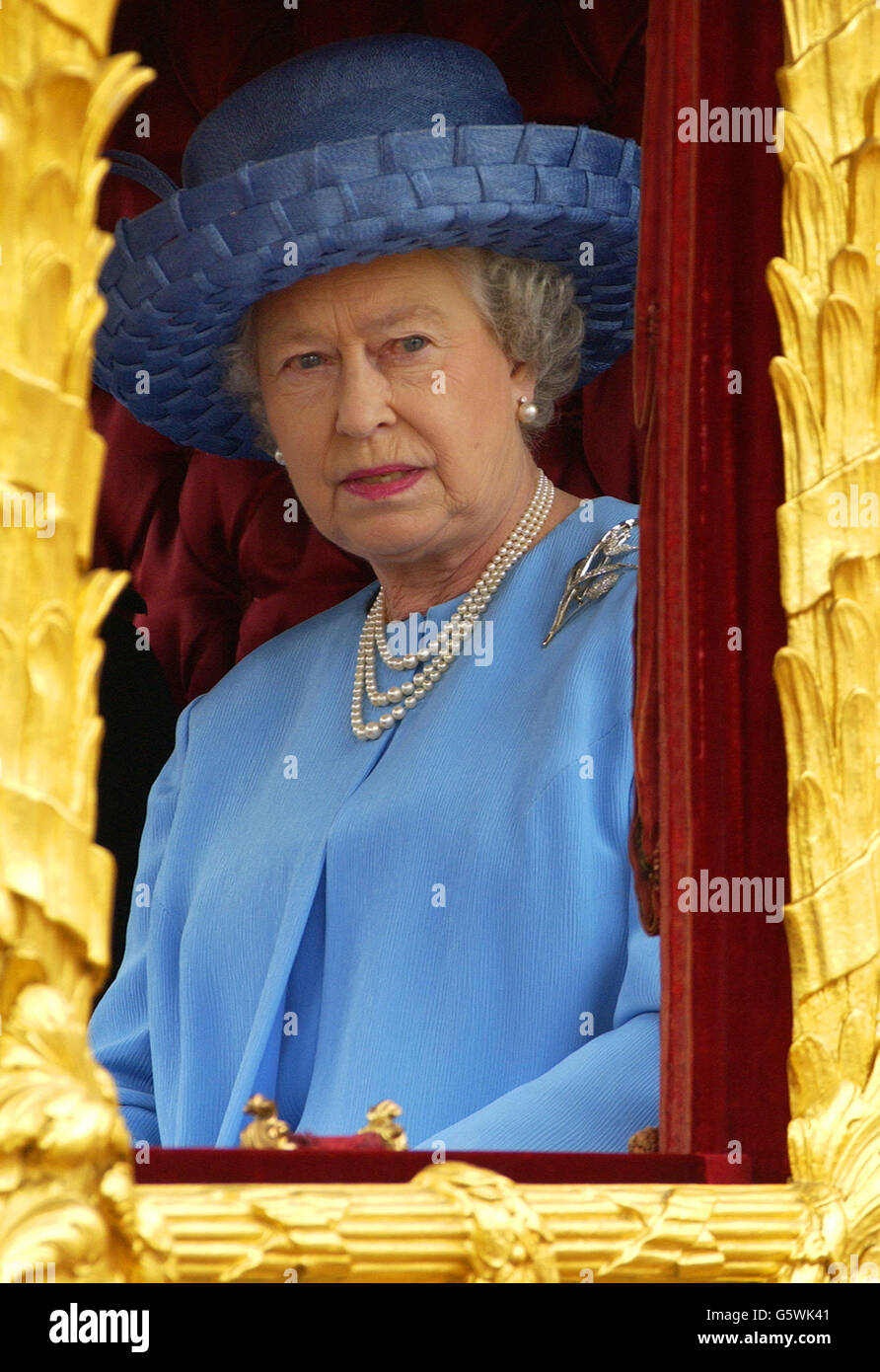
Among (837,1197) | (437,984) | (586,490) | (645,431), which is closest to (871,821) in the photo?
(837,1197)

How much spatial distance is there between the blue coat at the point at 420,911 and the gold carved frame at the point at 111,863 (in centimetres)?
26

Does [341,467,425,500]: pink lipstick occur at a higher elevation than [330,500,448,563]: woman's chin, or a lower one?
higher

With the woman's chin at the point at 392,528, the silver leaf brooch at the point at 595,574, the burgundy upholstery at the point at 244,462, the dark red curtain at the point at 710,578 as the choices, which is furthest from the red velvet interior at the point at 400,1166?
the burgundy upholstery at the point at 244,462

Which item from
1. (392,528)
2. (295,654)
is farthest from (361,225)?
(295,654)

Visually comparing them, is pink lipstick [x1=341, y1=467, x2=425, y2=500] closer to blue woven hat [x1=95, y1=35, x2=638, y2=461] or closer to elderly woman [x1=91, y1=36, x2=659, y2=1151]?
elderly woman [x1=91, y1=36, x2=659, y2=1151]

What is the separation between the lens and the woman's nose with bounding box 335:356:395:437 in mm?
1587

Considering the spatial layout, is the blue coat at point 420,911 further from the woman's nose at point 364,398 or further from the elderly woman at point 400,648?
the woman's nose at point 364,398

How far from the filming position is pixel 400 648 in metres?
1.71

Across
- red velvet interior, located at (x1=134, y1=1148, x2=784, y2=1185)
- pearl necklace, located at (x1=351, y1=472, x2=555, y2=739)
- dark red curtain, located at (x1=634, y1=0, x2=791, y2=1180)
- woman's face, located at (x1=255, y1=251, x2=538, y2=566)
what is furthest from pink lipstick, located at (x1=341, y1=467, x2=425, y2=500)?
red velvet interior, located at (x1=134, y1=1148, x2=784, y2=1185)

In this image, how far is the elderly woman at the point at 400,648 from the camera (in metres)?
1.44

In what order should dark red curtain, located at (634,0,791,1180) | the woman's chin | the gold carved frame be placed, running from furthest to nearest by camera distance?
the woman's chin
dark red curtain, located at (634,0,791,1180)
the gold carved frame

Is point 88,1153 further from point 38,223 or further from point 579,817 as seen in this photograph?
point 579,817

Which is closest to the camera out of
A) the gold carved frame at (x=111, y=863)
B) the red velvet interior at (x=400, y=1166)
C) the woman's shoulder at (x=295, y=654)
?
the gold carved frame at (x=111, y=863)

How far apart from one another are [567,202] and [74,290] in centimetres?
75
